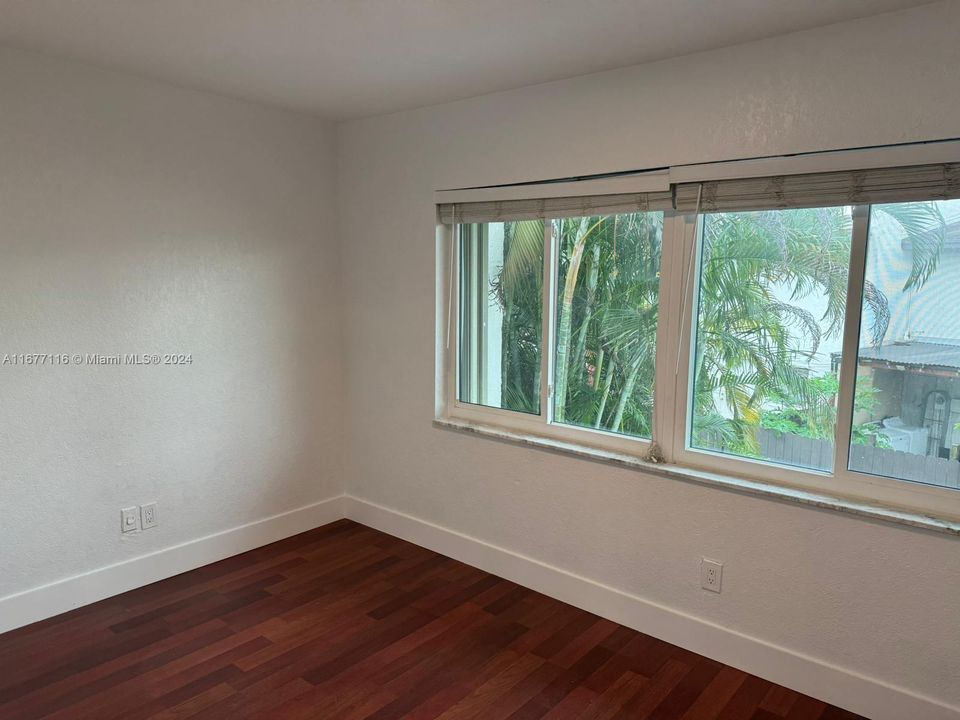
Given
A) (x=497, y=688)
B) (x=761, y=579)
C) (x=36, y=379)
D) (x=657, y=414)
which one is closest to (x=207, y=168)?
(x=36, y=379)

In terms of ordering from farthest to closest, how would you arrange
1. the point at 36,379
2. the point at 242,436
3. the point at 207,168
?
the point at 242,436 < the point at 207,168 < the point at 36,379

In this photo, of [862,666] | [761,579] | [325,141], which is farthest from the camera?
[325,141]

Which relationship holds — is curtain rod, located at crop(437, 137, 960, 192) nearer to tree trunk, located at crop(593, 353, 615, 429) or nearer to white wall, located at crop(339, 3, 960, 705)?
white wall, located at crop(339, 3, 960, 705)

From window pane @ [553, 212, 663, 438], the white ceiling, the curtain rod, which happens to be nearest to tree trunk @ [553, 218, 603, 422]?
window pane @ [553, 212, 663, 438]

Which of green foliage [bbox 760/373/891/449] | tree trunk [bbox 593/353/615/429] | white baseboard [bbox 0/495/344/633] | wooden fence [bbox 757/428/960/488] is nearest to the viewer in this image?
wooden fence [bbox 757/428/960/488]

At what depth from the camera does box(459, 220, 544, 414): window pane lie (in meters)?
3.38

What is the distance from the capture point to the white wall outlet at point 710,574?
2727 mm

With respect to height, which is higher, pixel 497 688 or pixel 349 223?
pixel 349 223

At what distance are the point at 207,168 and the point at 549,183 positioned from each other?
68.1 inches

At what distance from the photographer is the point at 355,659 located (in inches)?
108

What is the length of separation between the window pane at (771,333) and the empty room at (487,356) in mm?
12

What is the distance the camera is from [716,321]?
9.10 ft

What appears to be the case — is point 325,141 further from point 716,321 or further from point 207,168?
point 716,321

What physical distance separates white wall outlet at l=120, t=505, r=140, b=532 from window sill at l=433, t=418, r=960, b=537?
1.59 meters
